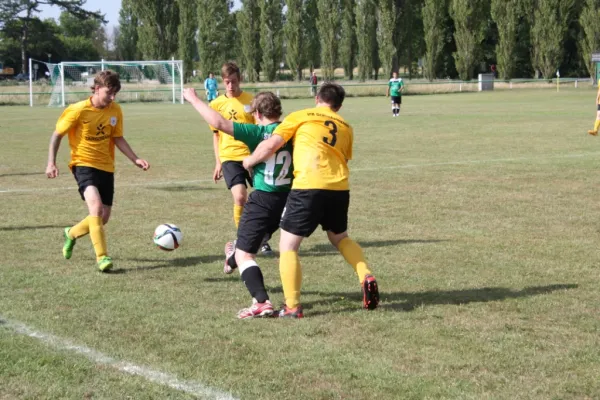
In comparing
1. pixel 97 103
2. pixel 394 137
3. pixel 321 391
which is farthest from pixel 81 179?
pixel 394 137

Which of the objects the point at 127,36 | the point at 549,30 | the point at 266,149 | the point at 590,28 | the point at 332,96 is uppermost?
the point at 127,36

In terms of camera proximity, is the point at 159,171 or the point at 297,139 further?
the point at 159,171

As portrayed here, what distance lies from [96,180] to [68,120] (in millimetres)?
650

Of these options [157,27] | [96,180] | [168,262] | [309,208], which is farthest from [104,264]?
[157,27]

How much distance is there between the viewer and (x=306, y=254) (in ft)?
29.0

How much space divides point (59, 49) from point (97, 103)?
342ft

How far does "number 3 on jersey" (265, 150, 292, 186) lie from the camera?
6391 millimetres

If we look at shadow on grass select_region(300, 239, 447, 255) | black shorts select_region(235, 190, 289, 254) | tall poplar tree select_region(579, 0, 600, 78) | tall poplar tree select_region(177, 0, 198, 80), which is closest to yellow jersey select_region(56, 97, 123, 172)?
shadow on grass select_region(300, 239, 447, 255)

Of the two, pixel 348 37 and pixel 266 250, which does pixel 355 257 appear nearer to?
pixel 266 250

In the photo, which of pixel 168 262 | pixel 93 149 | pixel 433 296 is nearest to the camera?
pixel 433 296

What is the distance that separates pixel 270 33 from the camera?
7225 centimetres

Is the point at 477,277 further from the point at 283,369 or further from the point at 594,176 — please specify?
the point at 594,176

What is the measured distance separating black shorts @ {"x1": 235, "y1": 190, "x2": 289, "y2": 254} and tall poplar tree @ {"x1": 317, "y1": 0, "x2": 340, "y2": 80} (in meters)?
70.2

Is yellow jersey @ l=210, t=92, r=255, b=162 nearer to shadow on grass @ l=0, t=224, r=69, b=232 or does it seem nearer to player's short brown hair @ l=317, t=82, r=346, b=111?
player's short brown hair @ l=317, t=82, r=346, b=111
